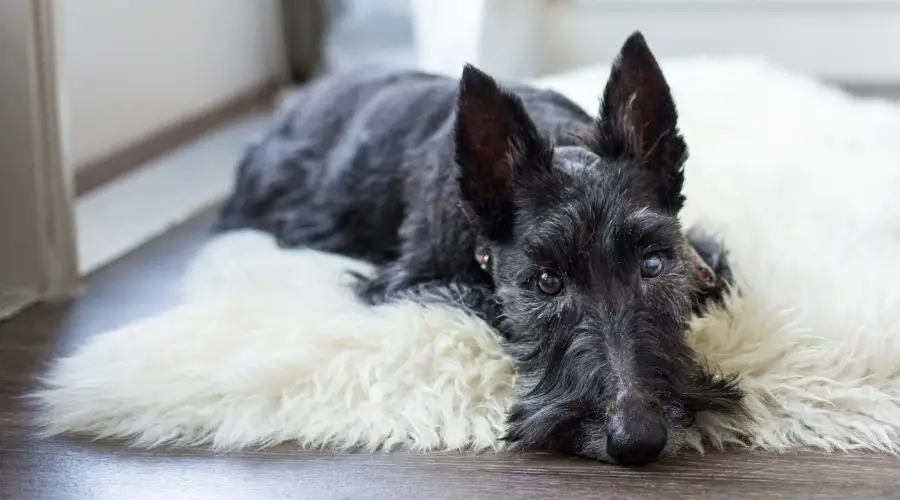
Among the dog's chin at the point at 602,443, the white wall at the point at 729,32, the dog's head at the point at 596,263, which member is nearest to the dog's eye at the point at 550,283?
the dog's head at the point at 596,263

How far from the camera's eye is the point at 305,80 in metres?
5.02

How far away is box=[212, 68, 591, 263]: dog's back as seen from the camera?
236 centimetres

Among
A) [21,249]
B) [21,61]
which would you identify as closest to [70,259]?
[21,249]

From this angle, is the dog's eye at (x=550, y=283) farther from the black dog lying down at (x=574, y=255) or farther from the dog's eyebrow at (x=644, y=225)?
the dog's eyebrow at (x=644, y=225)

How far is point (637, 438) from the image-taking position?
56.5 inches

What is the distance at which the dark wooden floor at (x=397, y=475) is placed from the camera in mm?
1459

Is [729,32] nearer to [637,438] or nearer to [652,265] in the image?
[652,265]

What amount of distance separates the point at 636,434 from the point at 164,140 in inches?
109

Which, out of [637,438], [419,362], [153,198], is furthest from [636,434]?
[153,198]

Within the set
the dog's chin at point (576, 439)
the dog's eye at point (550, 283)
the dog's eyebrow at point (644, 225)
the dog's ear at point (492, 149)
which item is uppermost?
the dog's ear at point (492, 149)

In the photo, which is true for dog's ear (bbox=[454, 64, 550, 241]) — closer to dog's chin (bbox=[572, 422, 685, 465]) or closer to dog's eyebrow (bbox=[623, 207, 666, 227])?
dog's eyebrow (bbox=[623, 207, 666, 227])

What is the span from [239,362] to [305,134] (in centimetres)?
118

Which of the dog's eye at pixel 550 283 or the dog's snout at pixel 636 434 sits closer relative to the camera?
the dog's snout at pixel 636 434

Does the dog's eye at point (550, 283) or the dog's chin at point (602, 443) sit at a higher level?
the dog's eye at point (550, 283)
